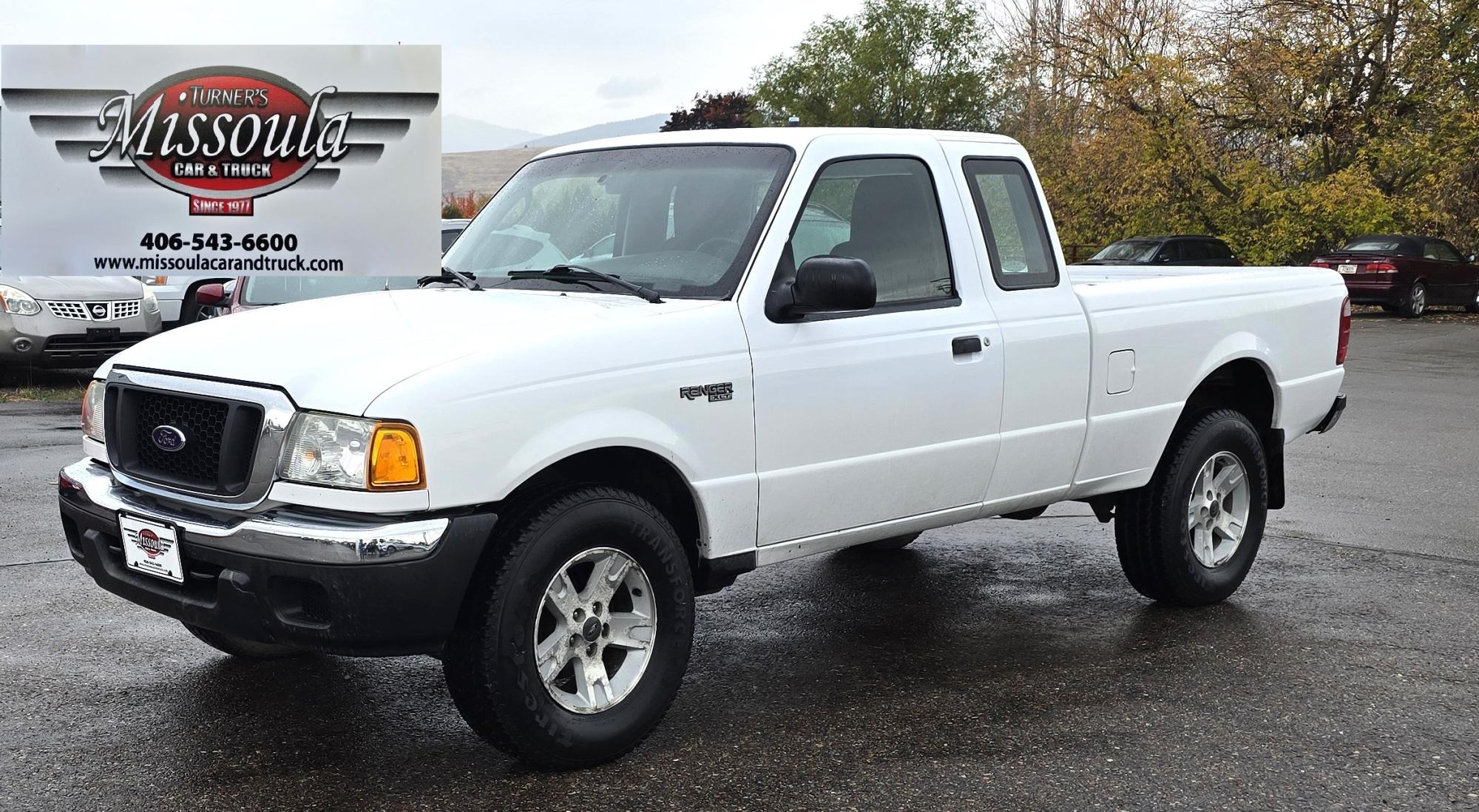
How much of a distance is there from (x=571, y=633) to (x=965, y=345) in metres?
1.82

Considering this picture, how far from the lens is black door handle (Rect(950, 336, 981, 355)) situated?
512 cm

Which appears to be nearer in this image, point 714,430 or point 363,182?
point 714,430

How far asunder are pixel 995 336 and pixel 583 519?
6.19 feet

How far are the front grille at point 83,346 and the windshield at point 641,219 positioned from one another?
999 cm

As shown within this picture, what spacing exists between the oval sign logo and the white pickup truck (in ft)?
16.5

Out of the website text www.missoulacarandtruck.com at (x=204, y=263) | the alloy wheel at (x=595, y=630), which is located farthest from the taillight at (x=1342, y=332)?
the website text www.missoulacarandtruck.com at (x=204, y=263)

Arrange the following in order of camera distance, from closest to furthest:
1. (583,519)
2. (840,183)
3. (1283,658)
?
(583,519) < (840,183) < (1283,658)

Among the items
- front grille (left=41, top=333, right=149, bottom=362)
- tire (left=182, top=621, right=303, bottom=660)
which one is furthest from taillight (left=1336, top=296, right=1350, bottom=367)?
front grille (left=41, top=333, right=149, bottom=362)

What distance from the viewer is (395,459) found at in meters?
3.79

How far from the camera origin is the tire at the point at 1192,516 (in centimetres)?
607

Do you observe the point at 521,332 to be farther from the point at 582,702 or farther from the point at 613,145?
the point at 613,145

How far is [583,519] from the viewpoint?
4105mm

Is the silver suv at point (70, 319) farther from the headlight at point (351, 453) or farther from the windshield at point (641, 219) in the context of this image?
the headlight at point (351, 453)

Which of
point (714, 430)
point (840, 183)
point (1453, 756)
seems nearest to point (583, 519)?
point (714, 430)
